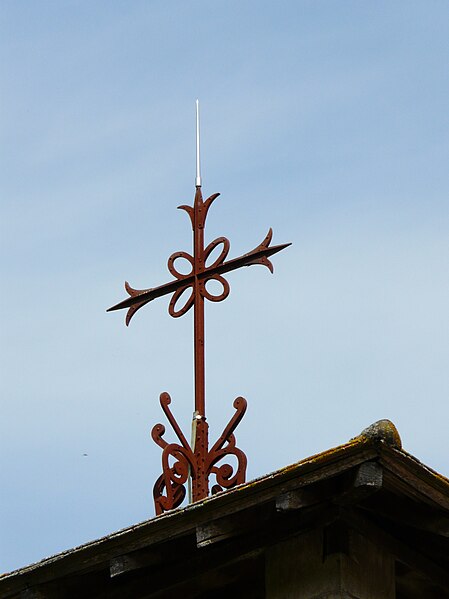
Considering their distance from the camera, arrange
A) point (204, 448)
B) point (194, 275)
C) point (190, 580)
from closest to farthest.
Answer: point (190, 580), point (204, 448), point (194, 275)

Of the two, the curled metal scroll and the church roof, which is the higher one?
the curled metal scroll

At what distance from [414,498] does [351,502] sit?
0.48 metres

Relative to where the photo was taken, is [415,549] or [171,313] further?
[171,313]

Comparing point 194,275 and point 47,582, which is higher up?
point 194,275

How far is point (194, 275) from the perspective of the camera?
730 inches

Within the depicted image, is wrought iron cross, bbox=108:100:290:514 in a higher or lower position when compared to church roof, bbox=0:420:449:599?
higher

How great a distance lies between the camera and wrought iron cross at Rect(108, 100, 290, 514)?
1686 centimetres

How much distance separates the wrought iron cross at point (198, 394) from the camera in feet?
55.3

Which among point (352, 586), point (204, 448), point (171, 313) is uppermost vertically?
point (171, 313)

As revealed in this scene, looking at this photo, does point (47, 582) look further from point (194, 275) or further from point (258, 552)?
point (194, 275)

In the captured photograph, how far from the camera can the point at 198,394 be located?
690 inches

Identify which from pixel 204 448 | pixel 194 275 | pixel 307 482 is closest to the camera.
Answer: pixel 307 482

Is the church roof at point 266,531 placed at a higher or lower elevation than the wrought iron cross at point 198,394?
lower

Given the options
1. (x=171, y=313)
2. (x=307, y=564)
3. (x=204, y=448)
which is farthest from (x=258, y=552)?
(x=171, y=313)
